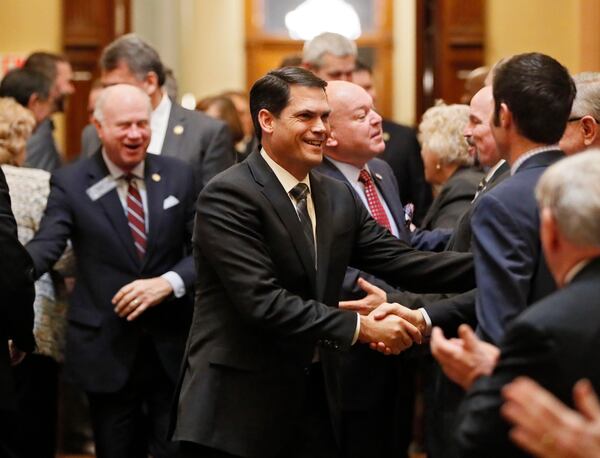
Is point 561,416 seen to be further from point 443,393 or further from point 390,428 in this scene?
point 390,428

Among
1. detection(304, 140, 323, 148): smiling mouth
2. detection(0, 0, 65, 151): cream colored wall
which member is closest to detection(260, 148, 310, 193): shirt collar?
detection(304, 140, 323, 148): smiling mouth

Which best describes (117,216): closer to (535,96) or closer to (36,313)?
(36,313)

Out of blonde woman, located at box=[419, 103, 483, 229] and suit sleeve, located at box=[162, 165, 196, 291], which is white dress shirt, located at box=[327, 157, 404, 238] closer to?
blonde woman, located at box=[419, 103, 483, 229]

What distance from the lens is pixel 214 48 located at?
15.4 m

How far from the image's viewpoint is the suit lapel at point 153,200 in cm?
507

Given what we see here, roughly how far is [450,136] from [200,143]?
47.4 inches

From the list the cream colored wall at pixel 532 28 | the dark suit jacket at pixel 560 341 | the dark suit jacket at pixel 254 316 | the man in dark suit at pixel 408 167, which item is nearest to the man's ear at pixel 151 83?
the man in dark suit at pixel 408 167

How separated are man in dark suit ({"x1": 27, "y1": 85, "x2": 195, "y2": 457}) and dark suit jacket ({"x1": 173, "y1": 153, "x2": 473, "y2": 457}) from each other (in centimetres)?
114

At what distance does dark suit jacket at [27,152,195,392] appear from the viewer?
5012 millimetres

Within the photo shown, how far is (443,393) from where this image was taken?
410cm

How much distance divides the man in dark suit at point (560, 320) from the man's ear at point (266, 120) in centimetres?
141

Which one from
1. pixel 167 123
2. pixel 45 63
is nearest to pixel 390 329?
pixel 167 123

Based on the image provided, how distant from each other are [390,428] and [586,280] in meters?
2.52

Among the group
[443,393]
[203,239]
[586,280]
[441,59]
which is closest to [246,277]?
[203,239]
